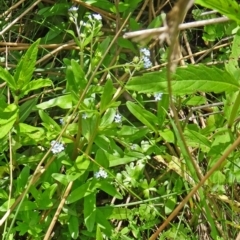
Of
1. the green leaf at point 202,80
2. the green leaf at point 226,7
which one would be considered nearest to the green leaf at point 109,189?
the green leaf at point 202,80

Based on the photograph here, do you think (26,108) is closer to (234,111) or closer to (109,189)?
(109,189)

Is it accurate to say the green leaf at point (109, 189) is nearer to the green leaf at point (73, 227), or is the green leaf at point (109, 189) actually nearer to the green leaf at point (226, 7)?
the green leaf at point (73, 227)

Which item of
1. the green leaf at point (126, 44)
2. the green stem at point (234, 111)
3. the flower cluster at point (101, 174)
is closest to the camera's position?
the green stem at point (234, 111)

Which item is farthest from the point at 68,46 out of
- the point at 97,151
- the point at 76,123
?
the point at 97,151

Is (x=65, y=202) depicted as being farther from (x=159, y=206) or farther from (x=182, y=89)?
(x=182, y=89)

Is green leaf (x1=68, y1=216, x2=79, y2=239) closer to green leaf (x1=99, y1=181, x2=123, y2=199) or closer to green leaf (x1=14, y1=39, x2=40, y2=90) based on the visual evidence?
green leaf (x1=99, y1=181, x2=123, y2=199)

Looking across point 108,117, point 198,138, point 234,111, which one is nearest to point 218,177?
point 198,138

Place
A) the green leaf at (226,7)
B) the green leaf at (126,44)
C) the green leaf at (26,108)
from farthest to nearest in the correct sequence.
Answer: the green leaf at (126,44), the green leaf at (26,108), the green leaf at (226,7)
